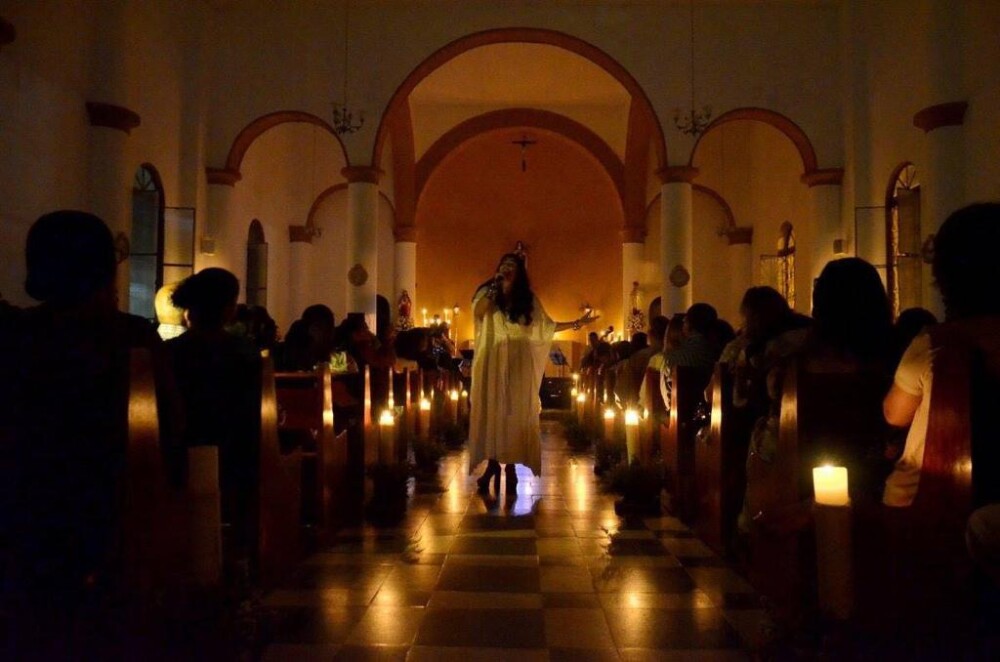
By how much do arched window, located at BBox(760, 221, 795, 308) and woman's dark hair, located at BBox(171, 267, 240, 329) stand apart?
1308 cm

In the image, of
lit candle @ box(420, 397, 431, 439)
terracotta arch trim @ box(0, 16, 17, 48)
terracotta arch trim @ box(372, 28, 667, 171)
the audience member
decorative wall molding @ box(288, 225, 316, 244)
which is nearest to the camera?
the audience member

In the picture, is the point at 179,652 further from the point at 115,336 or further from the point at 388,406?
the point at 388,406

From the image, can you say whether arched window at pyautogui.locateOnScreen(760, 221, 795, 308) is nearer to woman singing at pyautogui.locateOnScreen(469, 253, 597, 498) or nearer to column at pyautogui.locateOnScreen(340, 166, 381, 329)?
column at pyautogui.locateOnScreen(340, 166, 381, 329)

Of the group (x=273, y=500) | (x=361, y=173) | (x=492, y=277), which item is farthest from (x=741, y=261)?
(x=273, y=500)

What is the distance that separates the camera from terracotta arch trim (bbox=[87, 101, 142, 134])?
941 centimetres

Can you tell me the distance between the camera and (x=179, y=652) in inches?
86.5

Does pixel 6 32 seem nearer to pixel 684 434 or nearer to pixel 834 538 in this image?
pixel 684 434

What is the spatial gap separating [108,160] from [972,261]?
9281 mm

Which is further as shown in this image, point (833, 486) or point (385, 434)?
point (385, 434)

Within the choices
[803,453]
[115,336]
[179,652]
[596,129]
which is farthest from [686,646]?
[596,129]

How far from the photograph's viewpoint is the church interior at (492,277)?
7.26 feet

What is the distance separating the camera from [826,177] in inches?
476

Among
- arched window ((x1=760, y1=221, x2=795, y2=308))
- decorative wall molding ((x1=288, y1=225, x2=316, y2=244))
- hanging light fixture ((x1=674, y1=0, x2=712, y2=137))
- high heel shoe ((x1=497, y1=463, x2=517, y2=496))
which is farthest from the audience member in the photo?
decorative wall molding ((x1=288, y1=225, x2=316, y2=244))

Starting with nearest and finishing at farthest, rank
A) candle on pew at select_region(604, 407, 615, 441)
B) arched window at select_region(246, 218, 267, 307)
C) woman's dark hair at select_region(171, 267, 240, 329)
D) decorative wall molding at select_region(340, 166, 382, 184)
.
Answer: woman's dark hair at select_region(171, 267, 240, 329)
candle on pew at select_region(604, 407, 615, 441)
decorative wall molding at select_region(340, 166, 382, 184)
arched window at select_region(246, 218, 267, 307)
